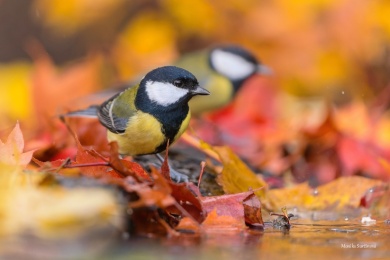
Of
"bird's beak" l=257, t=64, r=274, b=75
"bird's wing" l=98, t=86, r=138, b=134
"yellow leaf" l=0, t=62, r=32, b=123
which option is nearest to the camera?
"bird's wing" l=98, t=86, r=138, b=134

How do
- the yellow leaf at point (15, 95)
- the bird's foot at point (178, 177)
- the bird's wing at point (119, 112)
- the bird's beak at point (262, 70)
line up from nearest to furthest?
the bird's foot at point (178, 177), the bird's wing at point (119, 112), the yellow leaf at point (15, 95), the bird's beak at point (262, 70)

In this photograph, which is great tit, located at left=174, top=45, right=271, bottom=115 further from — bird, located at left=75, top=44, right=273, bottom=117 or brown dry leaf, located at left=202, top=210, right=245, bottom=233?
brown dry leaf, located at left=202, top=210, right=245, bottom=233

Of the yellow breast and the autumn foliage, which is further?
the yellow breast

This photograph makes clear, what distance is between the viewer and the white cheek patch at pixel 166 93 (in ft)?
7.69

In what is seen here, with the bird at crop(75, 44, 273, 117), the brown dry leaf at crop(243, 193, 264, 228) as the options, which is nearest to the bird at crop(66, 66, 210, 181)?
the brown dry leaf at crop(243, 193, 264, 228)

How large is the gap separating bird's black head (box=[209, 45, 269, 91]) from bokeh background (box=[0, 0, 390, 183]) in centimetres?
9

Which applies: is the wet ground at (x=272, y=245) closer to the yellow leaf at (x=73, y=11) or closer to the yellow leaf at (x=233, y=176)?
the yellow leaf at (x=233, y=176)

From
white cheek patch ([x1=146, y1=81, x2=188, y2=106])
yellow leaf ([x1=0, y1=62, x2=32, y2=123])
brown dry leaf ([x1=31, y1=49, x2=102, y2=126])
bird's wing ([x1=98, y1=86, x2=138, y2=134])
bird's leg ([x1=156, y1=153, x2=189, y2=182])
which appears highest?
white cheek patch ([x1=146, y1=81, x2=188, y2=106])

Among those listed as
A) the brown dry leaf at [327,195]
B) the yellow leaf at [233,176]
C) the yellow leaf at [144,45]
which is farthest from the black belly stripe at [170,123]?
the yellow leaf at [144,45]

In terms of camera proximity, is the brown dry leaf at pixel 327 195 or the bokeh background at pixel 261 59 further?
the bokeh background at pixel 261 59

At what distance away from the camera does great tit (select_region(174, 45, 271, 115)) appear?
4.13 meters

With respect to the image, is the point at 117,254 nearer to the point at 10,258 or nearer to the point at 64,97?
the point at 10,258

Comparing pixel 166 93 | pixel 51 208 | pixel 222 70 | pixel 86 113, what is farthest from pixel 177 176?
pixel 222 70

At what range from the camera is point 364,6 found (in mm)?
4461
